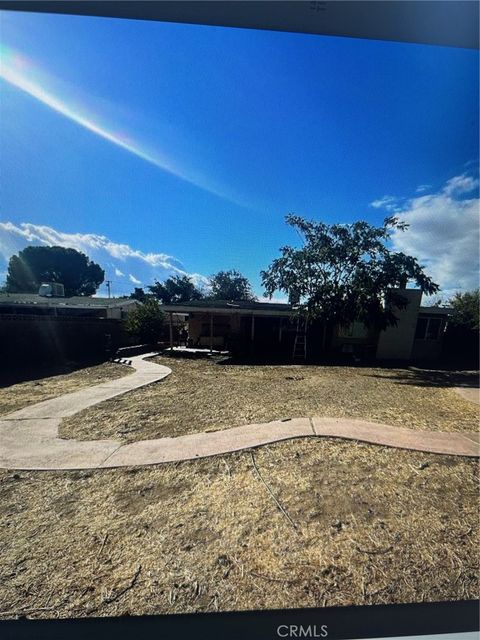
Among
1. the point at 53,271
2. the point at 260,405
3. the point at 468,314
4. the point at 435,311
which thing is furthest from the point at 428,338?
the point at 53,271

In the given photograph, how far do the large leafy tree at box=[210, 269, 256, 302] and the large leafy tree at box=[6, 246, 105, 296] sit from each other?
503 inches

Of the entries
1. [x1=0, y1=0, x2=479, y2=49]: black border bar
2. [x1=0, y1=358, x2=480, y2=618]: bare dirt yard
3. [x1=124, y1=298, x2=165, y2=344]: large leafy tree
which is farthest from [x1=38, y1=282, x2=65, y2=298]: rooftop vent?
[x1=0, y1=0, x2=479, y2=49]: black border bar

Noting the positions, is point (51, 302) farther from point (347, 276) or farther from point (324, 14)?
point (324, 14)

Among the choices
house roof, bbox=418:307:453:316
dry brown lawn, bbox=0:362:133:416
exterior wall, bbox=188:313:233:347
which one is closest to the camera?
dry brown lawn, bbox=0:362:133:416

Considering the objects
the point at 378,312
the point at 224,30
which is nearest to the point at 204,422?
the point at 224,30

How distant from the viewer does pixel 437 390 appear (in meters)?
6.55

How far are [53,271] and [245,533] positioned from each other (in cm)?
3308

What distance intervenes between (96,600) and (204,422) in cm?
259

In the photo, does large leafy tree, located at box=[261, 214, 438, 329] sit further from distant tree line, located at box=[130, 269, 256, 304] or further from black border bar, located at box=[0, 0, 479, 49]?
distant tree line, located at box=[130, 269, 256, 304]

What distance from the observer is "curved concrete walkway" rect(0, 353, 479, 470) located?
294cm

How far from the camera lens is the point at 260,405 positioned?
4.80 m

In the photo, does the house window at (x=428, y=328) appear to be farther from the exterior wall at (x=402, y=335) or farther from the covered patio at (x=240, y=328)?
the covered patio at (x=240, y=328)

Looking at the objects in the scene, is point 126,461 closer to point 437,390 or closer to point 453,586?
point 453,586

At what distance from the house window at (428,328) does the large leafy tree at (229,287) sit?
18.8 meters
